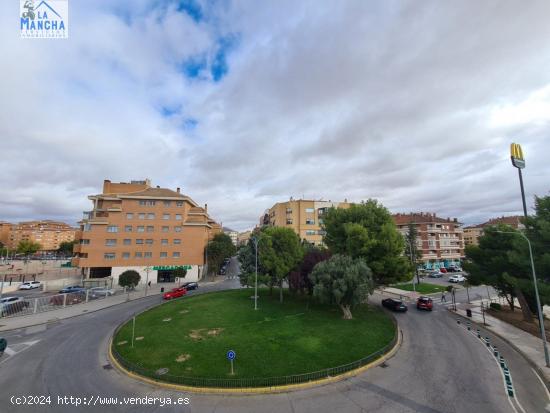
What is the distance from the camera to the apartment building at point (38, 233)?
153938 mm

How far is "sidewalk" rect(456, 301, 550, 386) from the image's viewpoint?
17422mm

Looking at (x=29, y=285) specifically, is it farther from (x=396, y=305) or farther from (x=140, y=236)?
(x=396, y=305)

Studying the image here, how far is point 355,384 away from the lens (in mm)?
14242

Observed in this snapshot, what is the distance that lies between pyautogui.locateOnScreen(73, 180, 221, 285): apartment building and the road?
34.0 m

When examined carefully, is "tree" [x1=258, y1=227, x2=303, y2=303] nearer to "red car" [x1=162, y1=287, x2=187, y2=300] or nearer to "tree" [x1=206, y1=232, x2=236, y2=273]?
"red car" [x1=162, y1=287, x2=187, y2=300]

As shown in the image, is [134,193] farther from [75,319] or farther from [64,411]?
[64,411]

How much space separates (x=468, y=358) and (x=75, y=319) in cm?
3758

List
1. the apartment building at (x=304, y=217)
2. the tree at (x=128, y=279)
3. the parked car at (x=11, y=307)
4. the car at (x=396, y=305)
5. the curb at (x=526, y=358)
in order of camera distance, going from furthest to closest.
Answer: the apartment building at (x=304, y=217)
the tree at (x=128, y=279)
the parked car at (x=11, y=307)
the car at (x=396, y=305)
the curb at (x=526, y=358)

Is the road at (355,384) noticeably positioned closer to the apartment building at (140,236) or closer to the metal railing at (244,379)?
the metal railing at (244,379)

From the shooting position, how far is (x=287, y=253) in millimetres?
33250

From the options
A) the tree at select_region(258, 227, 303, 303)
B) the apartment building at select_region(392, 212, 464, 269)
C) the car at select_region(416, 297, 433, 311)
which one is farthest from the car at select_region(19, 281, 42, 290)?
the apartment building at select_region(392, 212, 464, 269)

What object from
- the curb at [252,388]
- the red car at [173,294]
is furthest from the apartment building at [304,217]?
the curb at [252,388]

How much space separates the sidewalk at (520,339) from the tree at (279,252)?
2051 centimetres

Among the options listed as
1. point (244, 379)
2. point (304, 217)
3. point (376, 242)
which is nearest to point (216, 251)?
point (304, 217)
